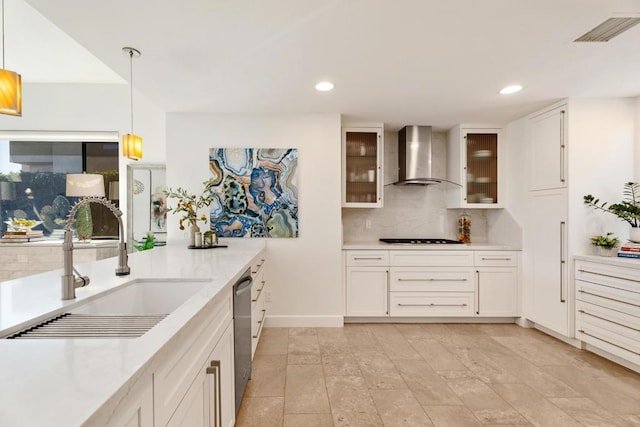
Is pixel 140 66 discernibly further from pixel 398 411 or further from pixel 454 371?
pixel 454 371

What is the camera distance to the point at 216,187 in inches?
138

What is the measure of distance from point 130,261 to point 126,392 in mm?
1808

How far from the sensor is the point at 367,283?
364 cm

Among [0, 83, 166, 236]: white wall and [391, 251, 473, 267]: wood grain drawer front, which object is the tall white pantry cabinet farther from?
[0, 83, 166, 236]: white wall

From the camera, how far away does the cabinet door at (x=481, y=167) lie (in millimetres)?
3949

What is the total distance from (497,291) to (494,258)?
0.38 meters

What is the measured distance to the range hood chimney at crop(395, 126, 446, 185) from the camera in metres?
3.98

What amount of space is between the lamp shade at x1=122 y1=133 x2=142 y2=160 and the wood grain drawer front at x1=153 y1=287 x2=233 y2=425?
5.66ft

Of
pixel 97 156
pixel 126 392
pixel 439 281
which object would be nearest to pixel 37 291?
pixel 126 392

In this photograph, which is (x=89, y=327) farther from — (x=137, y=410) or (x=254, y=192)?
(x=254, y=192)

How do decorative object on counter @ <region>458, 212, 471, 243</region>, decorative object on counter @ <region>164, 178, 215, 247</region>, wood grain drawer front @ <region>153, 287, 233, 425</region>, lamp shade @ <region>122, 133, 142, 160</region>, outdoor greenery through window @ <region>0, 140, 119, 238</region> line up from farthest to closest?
1. outdoor greenery through window @ <region>0, 140, 119, 238</region>
2. decorative object on counter @ <region>458, 212, 471, 243</region>
3. decorative object on counter @ <region>164, 178, 215, 247</region>
4. lamp shade @ <region>122, 133, 142, 160</region>
5. wood grain drawer front @ <region>153, 287, 233, 425</region>

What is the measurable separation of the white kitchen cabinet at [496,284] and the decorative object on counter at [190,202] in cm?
313

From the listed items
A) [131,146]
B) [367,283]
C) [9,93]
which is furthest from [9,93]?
[367,283]

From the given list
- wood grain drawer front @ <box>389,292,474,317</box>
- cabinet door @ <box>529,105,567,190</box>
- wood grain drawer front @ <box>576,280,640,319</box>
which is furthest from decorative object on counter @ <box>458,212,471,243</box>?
wood grain drawer front @ <box>576,280,640,319</box>
